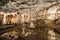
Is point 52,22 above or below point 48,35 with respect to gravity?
above

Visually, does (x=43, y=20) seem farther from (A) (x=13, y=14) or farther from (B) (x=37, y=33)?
(A) (x=13, y=14)

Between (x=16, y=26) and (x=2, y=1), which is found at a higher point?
(x=2, y=1)

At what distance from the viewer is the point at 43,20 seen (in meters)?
5.28

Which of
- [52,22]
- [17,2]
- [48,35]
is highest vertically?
[17,2]

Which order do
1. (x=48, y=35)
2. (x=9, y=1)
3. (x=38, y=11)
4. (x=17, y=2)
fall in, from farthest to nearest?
1. (x=9, y=1)
2. (x=17, y=2)
3. (x=38, y=11)
4. (x=48, y=35)

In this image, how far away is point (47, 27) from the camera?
→ 16.8 ft

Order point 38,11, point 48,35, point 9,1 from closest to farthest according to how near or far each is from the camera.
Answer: point 48,35 → point 38,11 → point 9,1

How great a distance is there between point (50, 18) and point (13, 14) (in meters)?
1.41

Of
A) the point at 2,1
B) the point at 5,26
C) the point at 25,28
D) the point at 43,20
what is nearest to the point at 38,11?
the point at 43,20

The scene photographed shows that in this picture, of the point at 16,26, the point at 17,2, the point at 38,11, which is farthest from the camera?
the point at 17,2

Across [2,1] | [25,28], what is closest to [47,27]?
[25,28]

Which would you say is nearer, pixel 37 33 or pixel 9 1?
pixel 37 33

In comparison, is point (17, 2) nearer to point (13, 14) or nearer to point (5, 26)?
point (13, 14)

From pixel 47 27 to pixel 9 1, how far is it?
3.14 m
